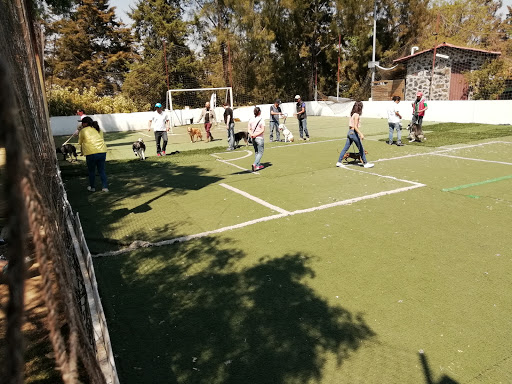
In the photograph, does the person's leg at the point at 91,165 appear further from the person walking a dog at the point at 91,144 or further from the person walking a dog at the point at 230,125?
the person walking a dog at the point at 230,125

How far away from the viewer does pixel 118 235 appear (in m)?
6.12

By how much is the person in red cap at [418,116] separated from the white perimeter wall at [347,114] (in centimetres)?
110

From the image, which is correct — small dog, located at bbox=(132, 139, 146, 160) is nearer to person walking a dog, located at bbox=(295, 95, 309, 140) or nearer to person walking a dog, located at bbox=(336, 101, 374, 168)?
person walking a dog, located at bbox=(295, 95, 309, 140)

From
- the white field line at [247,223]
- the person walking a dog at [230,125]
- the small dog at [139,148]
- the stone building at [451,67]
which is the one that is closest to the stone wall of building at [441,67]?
the stone building at [451,67]

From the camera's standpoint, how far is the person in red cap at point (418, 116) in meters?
13.6

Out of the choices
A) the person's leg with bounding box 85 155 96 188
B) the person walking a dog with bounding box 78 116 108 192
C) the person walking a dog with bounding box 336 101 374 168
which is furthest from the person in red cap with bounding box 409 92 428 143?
the person's leg with bounding box 85 155 96 188

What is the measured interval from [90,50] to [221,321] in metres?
44.4

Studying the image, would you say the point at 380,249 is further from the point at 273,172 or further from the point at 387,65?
the point at 387,65

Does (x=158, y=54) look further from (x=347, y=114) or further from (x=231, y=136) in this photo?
(x=231, y=136)

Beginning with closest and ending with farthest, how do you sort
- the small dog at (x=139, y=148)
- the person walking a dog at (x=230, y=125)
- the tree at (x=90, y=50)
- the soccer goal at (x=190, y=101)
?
the small dog at (x=139, y=148) < the person walking a dog at (x=230, y=125) < the soccer goal at (x=190, y=101) < the tree at (x=90, y=50)

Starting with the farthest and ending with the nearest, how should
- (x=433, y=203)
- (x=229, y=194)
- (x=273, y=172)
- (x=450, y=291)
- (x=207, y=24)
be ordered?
(x=207, y=24), (x=273, y=172), (x=229, y=194), (x=433, y=203), (x=450, y=291)

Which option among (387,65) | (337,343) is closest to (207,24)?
(387,65)

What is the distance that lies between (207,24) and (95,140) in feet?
105

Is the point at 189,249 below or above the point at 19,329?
below
